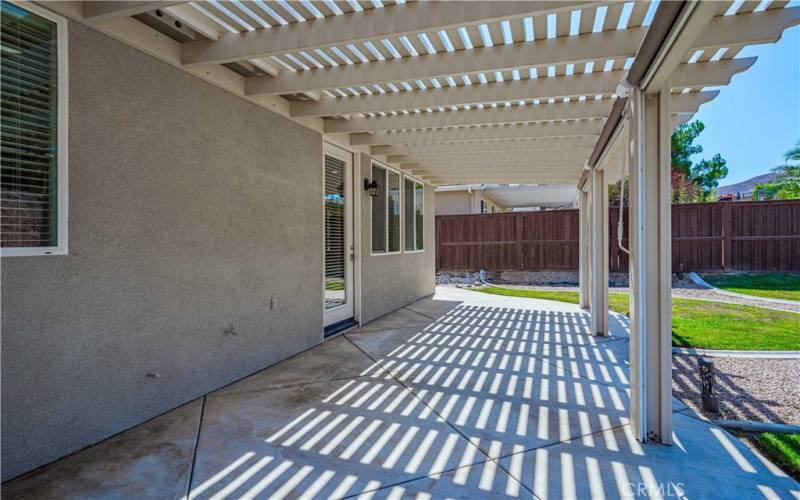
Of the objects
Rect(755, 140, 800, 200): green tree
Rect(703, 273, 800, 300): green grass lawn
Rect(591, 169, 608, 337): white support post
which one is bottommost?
Rect(703, 273, 800, 300): green grass lawn

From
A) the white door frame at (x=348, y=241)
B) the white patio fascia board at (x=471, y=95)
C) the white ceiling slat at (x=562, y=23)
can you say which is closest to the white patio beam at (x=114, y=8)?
the white patio fascia board at (x=471, y=95)

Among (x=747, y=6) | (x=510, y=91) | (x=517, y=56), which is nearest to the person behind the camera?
(x=747, y=6)

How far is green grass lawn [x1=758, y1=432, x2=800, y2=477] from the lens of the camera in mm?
2546

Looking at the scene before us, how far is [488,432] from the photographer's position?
120 inches

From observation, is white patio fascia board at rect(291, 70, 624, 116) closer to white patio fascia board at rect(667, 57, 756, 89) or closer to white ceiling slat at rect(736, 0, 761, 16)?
white patio fascia board at rect(667, 57, 756, 89)

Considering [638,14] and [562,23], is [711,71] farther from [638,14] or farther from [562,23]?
[562,23]

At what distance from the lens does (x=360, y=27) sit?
2984 mm

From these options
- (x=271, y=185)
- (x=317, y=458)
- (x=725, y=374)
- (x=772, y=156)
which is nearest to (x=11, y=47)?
(x=271, y=185)

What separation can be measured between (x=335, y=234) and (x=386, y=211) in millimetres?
1812

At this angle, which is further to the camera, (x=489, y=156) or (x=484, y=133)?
(x=489, y=156)

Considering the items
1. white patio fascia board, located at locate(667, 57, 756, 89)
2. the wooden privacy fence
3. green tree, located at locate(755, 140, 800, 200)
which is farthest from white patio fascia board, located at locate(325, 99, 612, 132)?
green tree, located at locate(755, 140, 800, 200)

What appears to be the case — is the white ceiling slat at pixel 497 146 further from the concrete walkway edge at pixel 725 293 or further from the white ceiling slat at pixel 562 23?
the concrete walkway edge at pixel 725 293

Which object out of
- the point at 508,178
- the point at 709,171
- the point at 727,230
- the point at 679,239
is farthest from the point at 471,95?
the point at 709,171
